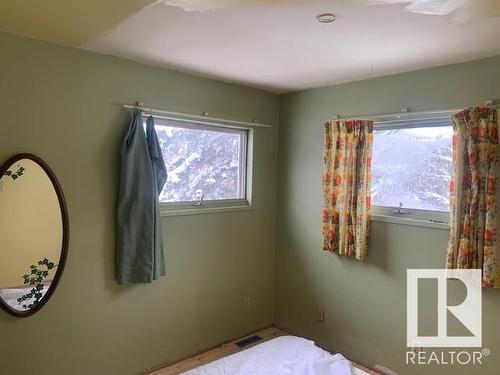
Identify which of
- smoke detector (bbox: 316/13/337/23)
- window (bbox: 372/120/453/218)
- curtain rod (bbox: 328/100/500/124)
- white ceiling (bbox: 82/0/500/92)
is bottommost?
window (bbox: 372/120/453/218)

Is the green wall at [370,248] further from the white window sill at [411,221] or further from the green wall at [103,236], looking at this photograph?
the green wall at [103,236]

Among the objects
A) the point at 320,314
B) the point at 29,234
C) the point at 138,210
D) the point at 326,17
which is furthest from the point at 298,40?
the point at 320,314

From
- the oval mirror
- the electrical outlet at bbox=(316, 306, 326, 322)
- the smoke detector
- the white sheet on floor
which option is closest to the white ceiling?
the smoke detector

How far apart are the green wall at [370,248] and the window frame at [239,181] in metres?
0.35

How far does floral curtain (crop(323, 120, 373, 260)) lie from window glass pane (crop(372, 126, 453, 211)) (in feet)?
0.51

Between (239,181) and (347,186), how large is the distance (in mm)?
1004

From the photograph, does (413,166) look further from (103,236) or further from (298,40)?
(103,236)

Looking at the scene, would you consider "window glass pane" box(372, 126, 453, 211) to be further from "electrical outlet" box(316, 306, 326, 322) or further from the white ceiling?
"electrical outlet" box(316, 306, 326, 322)

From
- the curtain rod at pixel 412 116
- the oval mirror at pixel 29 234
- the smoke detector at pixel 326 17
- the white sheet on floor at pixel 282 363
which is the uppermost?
the smoke detector at pixel 326 17

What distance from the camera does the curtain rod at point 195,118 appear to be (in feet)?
8.36

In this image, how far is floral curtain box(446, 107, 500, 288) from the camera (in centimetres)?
A: 210

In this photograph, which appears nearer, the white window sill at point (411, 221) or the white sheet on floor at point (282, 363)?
the white sheet on floor at point (282, 363)

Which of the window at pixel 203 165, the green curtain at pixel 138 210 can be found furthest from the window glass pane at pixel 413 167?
the green curtain at pixel 138 210

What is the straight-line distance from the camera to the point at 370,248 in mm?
2793
